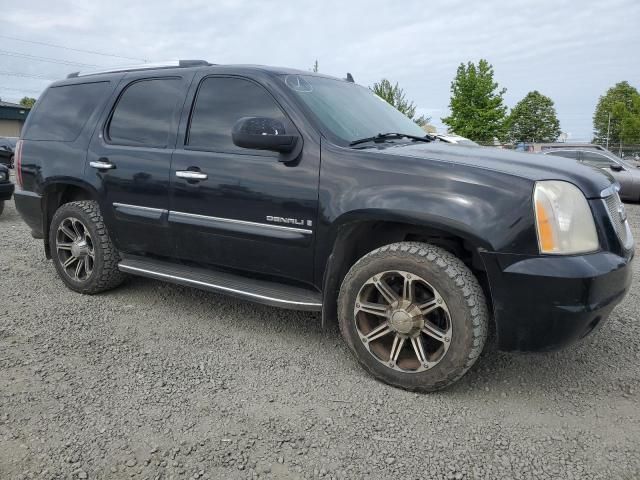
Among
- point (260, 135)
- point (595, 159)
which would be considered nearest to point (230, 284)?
point (260, 135)

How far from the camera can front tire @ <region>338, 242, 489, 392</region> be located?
2.69 m

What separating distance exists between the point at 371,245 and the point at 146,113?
81.2 inches

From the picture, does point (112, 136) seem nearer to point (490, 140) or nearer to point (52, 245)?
point (52, 245)

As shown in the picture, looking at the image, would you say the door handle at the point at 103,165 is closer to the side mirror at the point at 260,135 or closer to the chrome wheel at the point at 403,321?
the side mirror at the point at 260,135

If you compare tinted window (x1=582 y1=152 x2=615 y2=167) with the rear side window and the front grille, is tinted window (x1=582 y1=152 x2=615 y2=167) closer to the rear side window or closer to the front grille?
the front grille

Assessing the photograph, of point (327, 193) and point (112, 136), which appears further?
point (112, 136)

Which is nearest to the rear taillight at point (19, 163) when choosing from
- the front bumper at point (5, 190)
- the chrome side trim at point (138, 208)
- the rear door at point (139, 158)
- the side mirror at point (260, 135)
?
the rear door at point (139, 158)

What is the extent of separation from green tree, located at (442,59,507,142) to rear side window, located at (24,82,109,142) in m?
34.3

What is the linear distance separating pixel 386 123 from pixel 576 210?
5.42ft

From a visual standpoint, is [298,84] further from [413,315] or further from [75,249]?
[75,249]

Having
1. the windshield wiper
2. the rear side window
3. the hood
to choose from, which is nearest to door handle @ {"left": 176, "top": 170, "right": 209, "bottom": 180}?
the windshield wiper

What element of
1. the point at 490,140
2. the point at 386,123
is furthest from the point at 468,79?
the point at 386,123

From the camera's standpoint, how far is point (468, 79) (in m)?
35.9

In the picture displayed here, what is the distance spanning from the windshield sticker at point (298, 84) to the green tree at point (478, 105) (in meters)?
34.5
